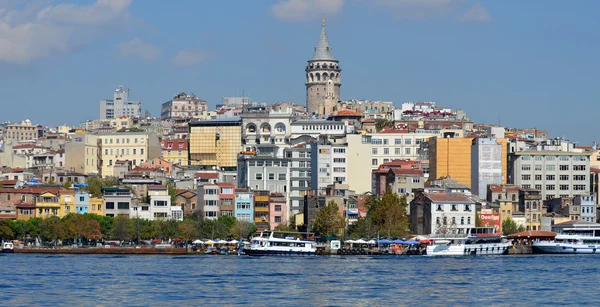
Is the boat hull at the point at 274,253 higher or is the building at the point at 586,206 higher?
the building at the point at 586,206

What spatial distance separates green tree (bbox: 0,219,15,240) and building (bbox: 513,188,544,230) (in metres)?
34.7

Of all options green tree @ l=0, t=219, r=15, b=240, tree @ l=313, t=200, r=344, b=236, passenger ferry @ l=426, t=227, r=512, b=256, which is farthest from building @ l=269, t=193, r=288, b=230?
green tree @ l=0, t=219, r=15, b=240

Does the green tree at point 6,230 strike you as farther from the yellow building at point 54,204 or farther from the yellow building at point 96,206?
the yellow building at point 96,206

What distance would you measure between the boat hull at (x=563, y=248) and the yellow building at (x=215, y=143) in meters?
38.3

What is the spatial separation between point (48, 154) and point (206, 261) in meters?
53.1

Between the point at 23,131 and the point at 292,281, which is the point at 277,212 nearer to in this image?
the point at 292,281

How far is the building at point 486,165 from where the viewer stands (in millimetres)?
103562

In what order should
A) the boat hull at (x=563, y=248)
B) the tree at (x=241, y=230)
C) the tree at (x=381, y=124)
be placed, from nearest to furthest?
the boat hull at (x=563, y=248), the tree at (x=241, y=230), the tree at (x=381, y=124)

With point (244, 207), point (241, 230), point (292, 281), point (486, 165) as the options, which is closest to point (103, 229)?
point (241, 230)

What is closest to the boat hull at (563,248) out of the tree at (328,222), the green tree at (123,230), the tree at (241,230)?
the tree at (328,222)

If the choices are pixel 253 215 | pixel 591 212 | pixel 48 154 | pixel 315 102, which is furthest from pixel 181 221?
pixel 315 102

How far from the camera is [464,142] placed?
106938 mm

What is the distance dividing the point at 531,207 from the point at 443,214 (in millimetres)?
11746

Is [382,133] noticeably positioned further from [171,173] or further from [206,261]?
[206,261]
